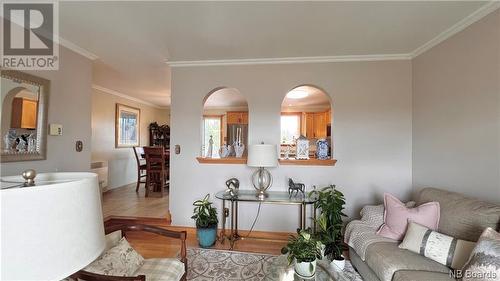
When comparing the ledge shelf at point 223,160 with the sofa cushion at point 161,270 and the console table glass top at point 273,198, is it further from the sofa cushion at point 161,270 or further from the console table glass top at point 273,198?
the sofa cushion at point 161,270

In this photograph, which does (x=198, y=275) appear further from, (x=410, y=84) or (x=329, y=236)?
(x=410, y=84)

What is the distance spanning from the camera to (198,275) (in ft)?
7.40

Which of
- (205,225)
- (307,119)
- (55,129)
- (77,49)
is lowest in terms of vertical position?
(205,225)

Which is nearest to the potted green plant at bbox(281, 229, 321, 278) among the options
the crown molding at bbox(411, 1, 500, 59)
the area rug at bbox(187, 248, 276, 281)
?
the area rug at bbox(187, 248, 276, 281)

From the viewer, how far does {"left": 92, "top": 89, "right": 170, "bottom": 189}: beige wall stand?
4.89 meters

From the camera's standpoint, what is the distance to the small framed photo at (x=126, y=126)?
5.57 metres

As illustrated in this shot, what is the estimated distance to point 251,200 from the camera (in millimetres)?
2713

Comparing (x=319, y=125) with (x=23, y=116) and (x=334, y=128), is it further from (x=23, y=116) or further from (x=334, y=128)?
(x=23, y=116)

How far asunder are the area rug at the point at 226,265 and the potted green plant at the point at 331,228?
1.97 feet

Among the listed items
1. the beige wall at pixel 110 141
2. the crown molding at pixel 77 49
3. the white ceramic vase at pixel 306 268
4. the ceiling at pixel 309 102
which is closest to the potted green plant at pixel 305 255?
the white ceramic vase at pixel 306 268

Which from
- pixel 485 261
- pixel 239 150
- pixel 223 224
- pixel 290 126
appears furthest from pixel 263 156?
pixel 290 126

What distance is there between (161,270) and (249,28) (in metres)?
2.23

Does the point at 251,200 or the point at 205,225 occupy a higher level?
the point at 251,200

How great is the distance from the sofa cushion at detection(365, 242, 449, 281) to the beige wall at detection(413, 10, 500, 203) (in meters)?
0.90
